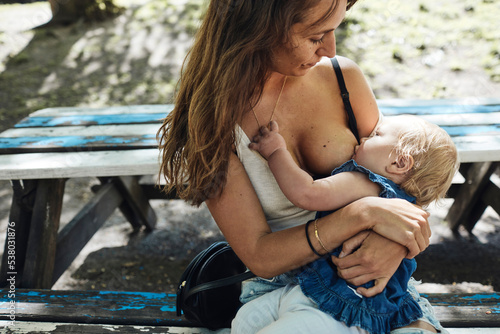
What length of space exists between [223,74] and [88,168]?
3.52 ft

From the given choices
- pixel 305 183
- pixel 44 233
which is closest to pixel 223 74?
pixel 305 183

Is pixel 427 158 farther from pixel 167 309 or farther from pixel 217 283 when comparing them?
pixel 167 309

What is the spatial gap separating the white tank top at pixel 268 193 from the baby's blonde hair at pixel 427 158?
1.19 feet

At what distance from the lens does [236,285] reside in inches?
72.4

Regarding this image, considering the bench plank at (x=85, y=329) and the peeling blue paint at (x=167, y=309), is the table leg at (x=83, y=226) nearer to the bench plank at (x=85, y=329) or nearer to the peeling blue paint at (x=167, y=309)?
the bench plank at (x=85, y=329)

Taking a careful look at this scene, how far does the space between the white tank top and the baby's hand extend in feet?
0.08

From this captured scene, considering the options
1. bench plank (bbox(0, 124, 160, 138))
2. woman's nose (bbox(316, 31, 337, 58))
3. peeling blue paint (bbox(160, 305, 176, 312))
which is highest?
woman's nose (bbox(316, 31, 337, 58))

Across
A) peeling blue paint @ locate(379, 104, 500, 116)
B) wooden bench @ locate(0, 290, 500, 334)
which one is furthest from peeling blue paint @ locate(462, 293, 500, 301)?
peeling blue paint @ locate(379, 104, 500, 116)

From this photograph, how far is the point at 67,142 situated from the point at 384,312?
180cm

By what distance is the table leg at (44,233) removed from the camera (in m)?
2.35

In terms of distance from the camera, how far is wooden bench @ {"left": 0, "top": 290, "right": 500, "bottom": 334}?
1735 millimetres

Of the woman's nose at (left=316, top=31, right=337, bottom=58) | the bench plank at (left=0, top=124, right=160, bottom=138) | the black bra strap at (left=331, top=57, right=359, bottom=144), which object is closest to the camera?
the woman's nose at (left=316, top=31, right=337, bottom=58)

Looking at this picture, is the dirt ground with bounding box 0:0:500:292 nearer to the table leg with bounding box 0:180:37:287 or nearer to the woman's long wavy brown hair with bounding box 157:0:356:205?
the table leg with bounding box 0:180:37:287

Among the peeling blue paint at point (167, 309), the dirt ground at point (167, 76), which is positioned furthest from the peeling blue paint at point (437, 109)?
the peeling blue paint at point (167, 309)
